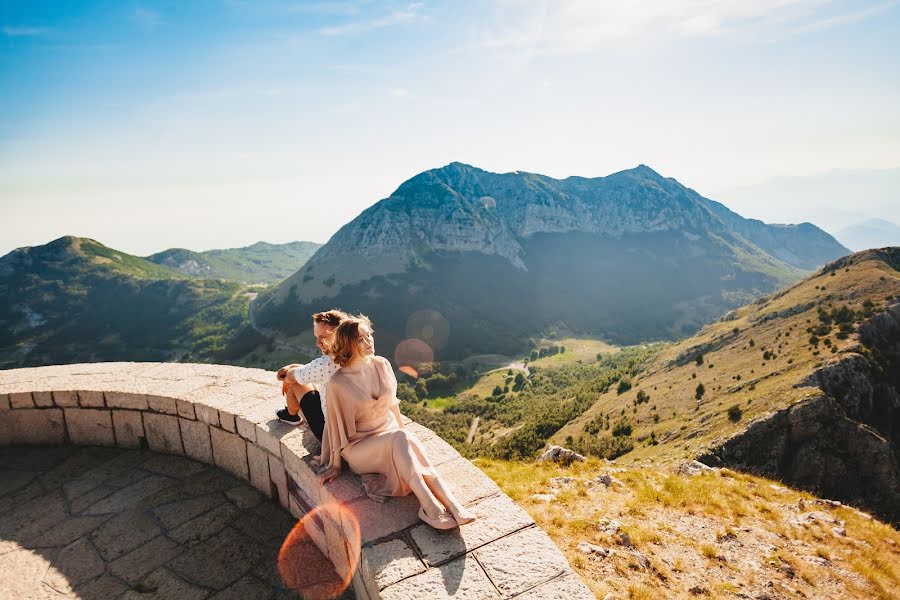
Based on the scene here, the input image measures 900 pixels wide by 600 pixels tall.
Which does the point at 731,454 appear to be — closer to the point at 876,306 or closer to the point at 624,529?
the point at 624,529

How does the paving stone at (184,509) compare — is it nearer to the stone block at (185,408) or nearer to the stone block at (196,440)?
the stone block at (196,440)

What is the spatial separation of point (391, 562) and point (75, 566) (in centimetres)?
329

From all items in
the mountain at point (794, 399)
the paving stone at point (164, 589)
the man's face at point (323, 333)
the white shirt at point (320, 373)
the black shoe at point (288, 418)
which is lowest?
the mountain at point (794, 399)

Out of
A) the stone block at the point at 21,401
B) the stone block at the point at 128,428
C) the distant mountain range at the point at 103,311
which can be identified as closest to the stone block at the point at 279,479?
the stone block at the point at 128,428

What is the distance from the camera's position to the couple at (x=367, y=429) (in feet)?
10.9

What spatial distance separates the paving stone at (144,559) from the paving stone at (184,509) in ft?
0.71

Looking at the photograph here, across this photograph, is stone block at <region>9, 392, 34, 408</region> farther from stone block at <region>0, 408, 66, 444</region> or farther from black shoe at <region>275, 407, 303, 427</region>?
black shoe at <region>275, 407, 303, 427</region>

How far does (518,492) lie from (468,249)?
7408 inches

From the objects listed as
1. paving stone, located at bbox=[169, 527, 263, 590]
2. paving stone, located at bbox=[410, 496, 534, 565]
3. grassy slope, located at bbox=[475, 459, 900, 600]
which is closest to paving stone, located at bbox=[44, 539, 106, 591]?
paving stone, located at bbox=[169, 527, 263, 590]

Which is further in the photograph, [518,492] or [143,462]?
[518,492]

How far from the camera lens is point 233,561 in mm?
3871

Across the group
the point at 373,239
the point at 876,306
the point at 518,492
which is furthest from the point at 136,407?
the point at 373,239

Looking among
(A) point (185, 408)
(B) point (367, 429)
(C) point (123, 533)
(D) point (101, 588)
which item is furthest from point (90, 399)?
(B) point (367, 429)

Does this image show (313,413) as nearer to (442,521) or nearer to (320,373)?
(320,373)
